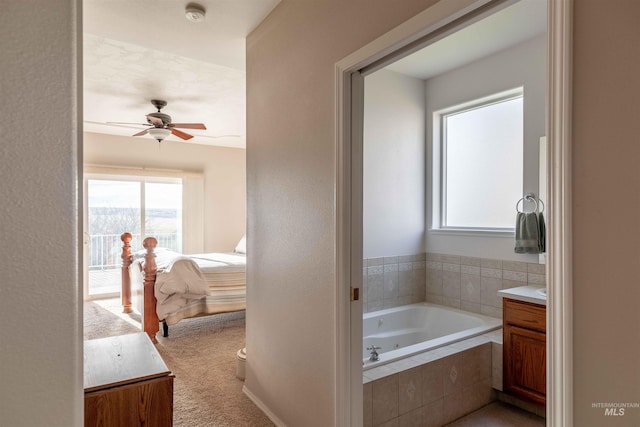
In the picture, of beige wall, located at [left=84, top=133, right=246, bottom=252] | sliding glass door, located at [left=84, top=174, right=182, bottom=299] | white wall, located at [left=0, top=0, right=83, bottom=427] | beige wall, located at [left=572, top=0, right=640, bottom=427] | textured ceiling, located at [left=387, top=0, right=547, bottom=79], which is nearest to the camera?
white wall, located at [left=0, top=0, right=83, bottom=427]

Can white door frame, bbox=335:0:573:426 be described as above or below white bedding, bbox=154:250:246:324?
above

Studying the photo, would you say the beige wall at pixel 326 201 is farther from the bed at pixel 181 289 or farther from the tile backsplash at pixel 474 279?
the tile backsplash at pixel 474 279

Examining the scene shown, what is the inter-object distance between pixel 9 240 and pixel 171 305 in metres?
3.58

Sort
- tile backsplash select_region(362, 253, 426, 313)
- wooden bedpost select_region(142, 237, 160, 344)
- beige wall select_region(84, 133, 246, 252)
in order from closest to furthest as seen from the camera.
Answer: tile backsplash select_region(362, 253, 426, 313)
wooden bedpost select_region(142, 237, 160, 344)
beige wall select_region(84, 133, 246, 252)

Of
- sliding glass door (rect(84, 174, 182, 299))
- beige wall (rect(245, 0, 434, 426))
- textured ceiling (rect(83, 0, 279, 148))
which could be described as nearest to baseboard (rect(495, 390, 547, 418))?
beige wall (rect(245, 0, 434, 426))

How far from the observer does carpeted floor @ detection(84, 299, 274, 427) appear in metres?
2.43

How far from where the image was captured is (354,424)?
170 cm

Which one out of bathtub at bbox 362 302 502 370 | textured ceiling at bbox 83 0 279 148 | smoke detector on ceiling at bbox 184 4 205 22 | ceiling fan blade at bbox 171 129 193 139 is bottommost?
bathtub at bbox 362 302 502 370

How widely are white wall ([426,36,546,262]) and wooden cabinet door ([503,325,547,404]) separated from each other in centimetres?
69

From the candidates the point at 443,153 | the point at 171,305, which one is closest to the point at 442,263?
the point at 443,153

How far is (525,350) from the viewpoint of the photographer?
2.52 meters

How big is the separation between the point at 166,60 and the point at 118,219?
3.74m

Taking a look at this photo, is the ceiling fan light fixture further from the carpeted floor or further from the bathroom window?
the bathroom window

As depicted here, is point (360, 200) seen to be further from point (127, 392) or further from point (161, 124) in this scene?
point (161, 124)
